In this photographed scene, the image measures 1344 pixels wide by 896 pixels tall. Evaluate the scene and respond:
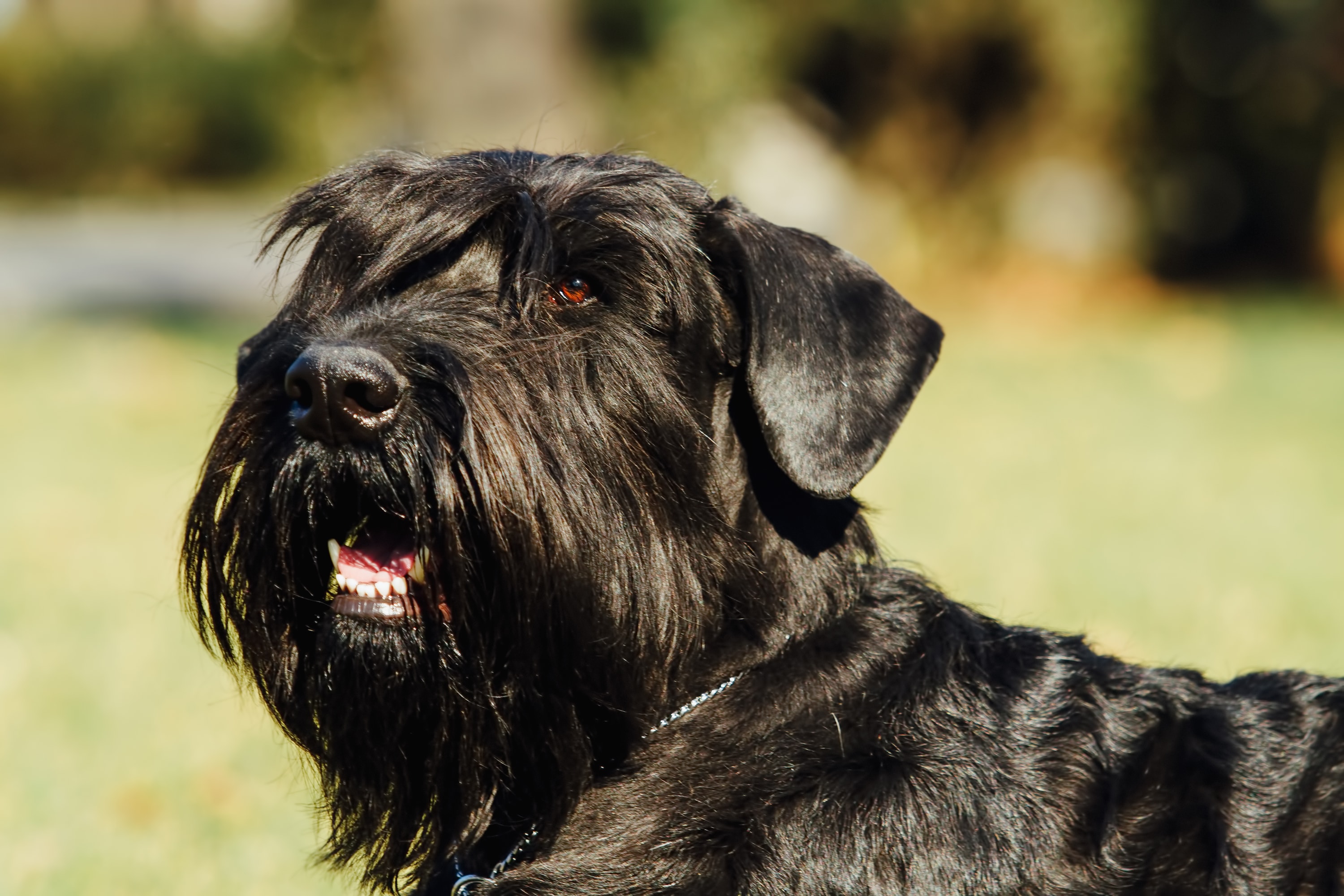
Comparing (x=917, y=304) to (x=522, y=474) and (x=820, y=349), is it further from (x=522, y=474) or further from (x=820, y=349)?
(x=522, y=474)

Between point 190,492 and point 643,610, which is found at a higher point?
point 190,492

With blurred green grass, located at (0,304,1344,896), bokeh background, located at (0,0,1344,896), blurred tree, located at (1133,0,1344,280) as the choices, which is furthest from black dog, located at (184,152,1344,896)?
blurred tree, located at (1133,0,1344,280)

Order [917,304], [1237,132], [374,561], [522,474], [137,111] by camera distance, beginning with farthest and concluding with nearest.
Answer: [137,111], [1237,132], [917,304], [374,561], [522,474]

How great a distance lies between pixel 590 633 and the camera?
9.53ft

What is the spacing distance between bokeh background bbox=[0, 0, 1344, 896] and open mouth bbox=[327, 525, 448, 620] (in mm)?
1069

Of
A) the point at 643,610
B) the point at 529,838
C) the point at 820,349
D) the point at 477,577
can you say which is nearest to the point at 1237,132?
the point at 820,349

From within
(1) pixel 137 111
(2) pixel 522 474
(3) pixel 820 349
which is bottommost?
(2) pixel 522 474

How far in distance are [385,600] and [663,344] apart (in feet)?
2.57

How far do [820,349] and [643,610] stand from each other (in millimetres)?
656

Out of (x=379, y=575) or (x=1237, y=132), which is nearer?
(x=379, y=575)

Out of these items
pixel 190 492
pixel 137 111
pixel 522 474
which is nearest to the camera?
pixel 522 474

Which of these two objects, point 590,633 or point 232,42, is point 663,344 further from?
point 232,42

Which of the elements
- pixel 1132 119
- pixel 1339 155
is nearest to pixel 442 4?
pixel 1132 119

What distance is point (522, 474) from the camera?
108 inches
